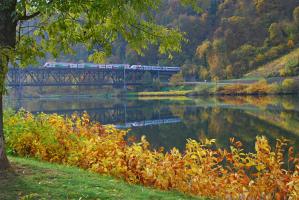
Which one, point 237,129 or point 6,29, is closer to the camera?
point 6,29

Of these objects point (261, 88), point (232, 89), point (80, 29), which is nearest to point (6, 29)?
point (80, 29)

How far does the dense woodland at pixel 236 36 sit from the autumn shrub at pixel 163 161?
3476 inches

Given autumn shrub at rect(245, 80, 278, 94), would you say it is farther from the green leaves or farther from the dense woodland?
the green leaves

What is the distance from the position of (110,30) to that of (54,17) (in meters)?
1.34

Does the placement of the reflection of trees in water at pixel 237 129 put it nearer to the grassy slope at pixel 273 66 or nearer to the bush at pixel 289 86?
the bush at pixel 289 86

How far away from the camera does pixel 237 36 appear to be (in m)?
113

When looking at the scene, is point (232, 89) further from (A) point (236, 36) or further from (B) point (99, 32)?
(B) point (99, 32)

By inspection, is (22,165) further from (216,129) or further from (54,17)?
(216,129)

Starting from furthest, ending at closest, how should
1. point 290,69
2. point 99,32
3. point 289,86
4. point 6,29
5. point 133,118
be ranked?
point 290,69 < point 289,86 < point 133,118 < point 99,32 < point 6,29

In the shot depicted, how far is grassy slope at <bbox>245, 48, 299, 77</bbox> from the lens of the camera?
94.4 meters

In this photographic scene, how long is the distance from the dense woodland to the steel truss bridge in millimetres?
11882

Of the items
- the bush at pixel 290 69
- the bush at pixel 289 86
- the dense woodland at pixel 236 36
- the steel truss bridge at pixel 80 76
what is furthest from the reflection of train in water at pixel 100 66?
the bush at pixel 289 86

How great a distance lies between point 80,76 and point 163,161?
354 ft

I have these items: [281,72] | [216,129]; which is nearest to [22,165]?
[216,129]
